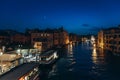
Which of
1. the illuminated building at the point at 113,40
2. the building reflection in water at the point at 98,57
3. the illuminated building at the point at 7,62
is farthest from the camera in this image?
the illuminated building at the point at 113,40

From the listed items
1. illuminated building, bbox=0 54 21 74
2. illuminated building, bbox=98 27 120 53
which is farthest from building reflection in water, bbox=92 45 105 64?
illuminated building, bbox=0 54 21 74

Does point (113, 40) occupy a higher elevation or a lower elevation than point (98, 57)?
higher

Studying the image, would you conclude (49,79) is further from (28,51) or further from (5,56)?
(28,51)

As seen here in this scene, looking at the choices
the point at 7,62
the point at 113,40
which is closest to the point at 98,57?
the point at 113,40

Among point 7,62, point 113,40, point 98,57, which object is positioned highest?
point 113,40

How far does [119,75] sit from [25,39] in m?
93.8

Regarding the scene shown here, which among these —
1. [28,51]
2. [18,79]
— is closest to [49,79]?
[18,79]

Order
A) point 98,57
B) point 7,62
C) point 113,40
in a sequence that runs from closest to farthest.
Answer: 1. point 7,62
2. point 98,57
3. point 113,40

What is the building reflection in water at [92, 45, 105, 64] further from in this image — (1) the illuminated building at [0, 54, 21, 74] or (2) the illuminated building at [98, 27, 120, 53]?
(1) the illuminated building at [0, 54, 21, 74]

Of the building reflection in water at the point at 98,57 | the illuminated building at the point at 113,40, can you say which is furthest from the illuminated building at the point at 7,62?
the illuminated building at the point at 113,40

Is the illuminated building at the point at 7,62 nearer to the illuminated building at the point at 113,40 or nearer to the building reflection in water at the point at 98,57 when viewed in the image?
the building reflection in water at the point at 98,57

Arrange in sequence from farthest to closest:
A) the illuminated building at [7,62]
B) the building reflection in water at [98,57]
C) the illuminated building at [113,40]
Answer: the illuminated building at [113,40] < the building reflection in water at [98,57] < the illuminated building at [7,62]

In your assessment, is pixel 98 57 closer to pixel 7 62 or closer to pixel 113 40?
pixel 113 40

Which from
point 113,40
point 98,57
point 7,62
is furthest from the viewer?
point 113,40
